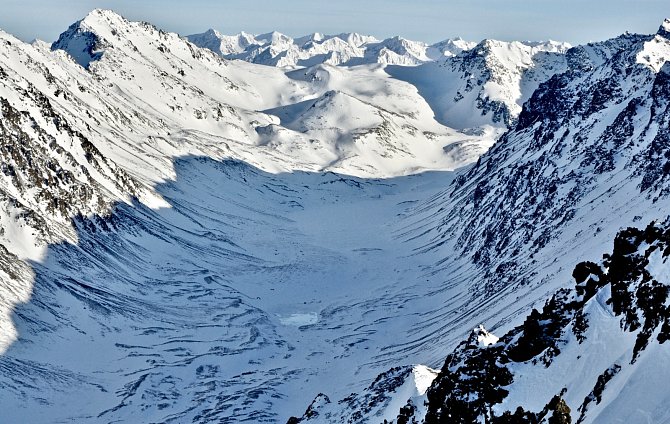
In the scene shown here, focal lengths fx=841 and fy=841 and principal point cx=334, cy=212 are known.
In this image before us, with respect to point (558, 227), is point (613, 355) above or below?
below

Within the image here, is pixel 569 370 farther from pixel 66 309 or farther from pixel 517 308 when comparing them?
pixel 66 309

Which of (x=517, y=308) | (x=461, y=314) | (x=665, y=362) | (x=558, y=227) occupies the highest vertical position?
(x=558, y=227)

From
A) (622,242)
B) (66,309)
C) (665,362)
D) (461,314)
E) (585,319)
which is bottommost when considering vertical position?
(665,362)

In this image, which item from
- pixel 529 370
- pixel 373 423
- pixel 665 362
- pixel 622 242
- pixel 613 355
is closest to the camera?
pixel 665 362

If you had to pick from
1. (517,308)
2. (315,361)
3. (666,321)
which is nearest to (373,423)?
(666,321)


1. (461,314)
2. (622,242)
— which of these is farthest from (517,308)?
(622,242)

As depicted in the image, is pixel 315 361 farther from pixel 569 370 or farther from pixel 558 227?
pixel 569 370

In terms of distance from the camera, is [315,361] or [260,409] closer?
[260,409]

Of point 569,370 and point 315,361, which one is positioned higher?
point 315,361

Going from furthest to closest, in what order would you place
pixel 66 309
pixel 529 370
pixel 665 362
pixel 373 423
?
pixel 66 309 < pixel 373 423 < pixel 529 370 < pixel 665 362
